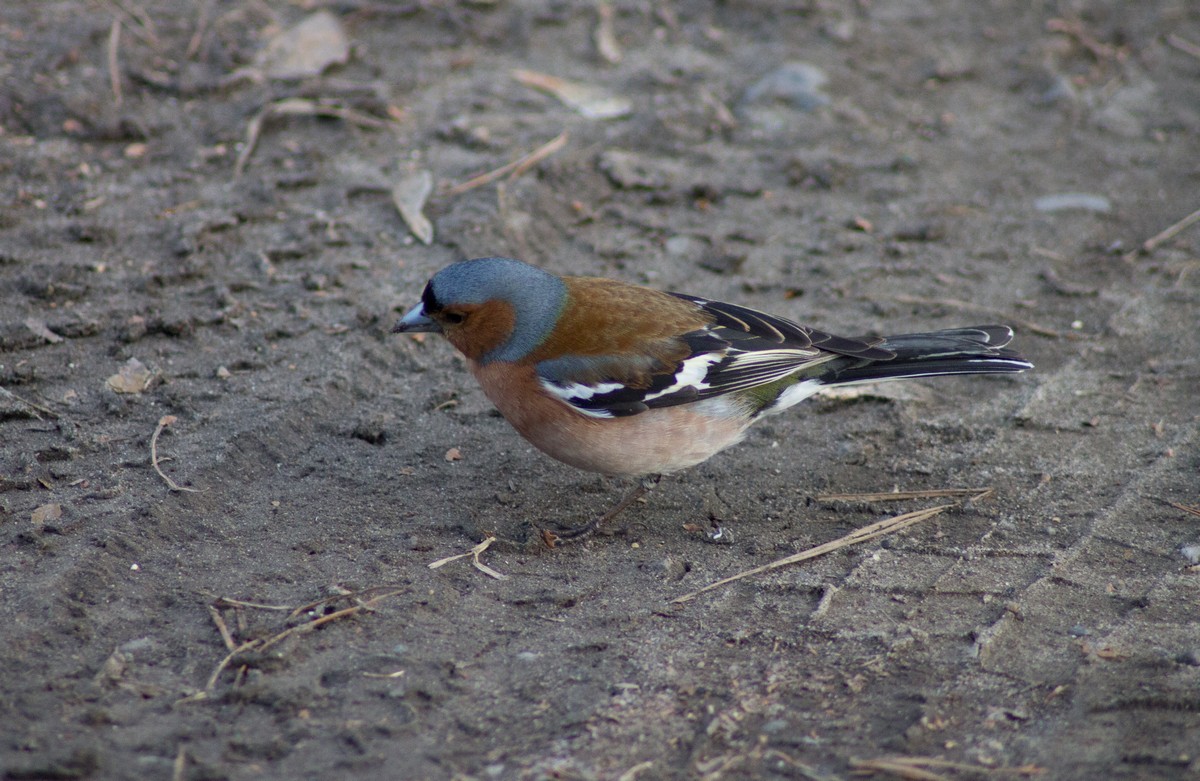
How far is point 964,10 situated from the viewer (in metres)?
9.18

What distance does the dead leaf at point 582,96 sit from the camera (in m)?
7.56

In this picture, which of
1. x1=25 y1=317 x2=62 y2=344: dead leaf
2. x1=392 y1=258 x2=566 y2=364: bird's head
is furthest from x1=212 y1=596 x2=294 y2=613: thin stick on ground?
x1=25 y1=317 x2=62 y2=344: dead leaf

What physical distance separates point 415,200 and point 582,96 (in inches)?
71.6

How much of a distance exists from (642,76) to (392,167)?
222 centimetres

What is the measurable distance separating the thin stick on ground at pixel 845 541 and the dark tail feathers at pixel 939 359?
62 cm

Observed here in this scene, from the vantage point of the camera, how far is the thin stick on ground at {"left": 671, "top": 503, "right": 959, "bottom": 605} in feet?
13.5

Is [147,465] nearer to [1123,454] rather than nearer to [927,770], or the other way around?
[927,770]

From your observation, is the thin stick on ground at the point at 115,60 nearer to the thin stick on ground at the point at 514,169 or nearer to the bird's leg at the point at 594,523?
the thin stick on ground at the point at 514,169

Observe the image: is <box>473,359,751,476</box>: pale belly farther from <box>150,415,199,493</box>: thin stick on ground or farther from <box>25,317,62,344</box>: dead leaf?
<box>25,317,62,344</box>: dead leaf

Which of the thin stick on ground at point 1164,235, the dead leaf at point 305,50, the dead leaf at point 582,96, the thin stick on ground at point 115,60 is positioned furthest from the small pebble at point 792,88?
the thin stick on ground at point 115,60

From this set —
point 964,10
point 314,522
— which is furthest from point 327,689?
point 964,10

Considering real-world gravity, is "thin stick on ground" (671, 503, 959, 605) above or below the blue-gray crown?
below

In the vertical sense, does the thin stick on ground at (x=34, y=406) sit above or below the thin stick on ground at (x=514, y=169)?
below

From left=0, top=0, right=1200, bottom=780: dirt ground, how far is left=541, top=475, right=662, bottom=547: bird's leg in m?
0.08
